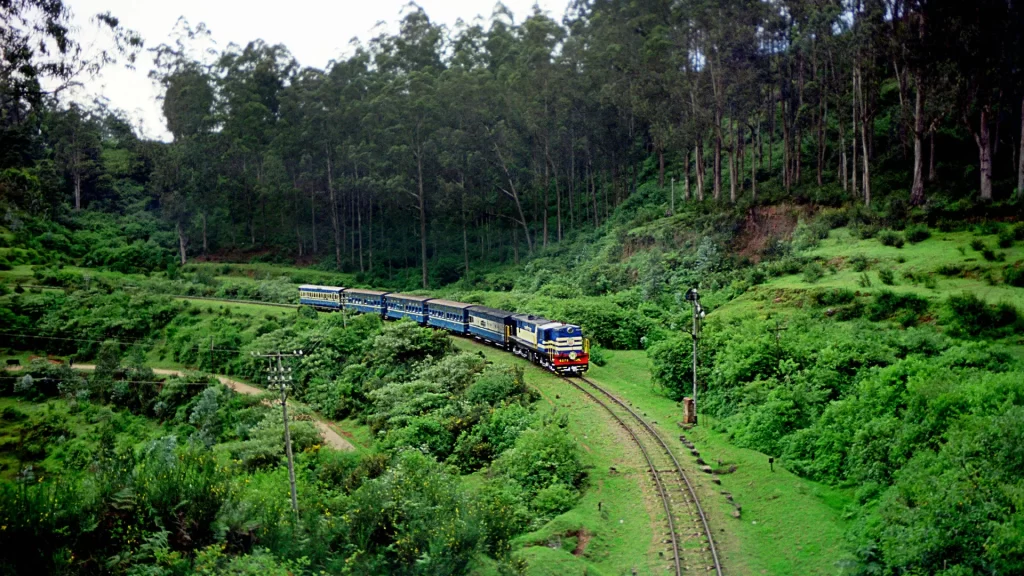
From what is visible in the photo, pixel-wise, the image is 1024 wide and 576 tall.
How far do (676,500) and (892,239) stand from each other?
20650 millimetres

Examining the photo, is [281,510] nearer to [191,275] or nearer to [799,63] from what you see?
[799,63]

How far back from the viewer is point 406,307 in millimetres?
44094

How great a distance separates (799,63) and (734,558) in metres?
41.6

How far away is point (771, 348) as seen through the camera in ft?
82.0

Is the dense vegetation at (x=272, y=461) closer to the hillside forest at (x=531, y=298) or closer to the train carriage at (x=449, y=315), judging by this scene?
the hillside forest at (x=531, y=298)

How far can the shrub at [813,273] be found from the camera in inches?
1260

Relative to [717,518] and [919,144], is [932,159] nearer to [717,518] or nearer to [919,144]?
[919,144]

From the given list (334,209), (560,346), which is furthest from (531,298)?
(334,209)

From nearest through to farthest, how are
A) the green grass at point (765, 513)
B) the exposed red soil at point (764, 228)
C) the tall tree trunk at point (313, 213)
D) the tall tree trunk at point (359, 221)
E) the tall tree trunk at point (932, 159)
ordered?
the green grass at point (765, 513)
the tall tree trunk at point (932, 159)
the exposed red soil at point (764, 228)
the tall tree trunk at point (359, 221)
the tall tree trunk at point (313, 213)

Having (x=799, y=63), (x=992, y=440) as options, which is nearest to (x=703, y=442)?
(x=992, y=440)

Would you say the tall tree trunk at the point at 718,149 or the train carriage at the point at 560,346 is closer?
the train carriage at the point at 560,346

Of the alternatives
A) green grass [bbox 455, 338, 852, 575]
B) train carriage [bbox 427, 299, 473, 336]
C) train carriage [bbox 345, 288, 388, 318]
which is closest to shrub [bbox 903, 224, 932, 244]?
green grass [bbox 455, 338, 852, 575]

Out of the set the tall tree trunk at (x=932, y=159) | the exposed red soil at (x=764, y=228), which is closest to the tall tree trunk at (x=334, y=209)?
the exposed red soil at (x=764, y=228)

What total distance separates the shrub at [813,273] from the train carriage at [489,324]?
13986 millimetres
